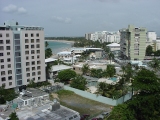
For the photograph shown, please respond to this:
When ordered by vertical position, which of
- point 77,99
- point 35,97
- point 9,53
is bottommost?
point 77,99

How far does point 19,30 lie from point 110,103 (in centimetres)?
1779

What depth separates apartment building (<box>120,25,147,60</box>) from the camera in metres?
59.3

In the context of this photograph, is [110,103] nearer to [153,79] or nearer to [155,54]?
[153,79]

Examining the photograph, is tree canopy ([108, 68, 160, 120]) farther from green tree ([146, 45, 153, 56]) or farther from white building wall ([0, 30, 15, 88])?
green tree ([146, 45, 153, 56])

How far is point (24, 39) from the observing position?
30891mm

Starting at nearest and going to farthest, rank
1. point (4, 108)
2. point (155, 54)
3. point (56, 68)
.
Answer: point (4, 108)
point (56, 68)
point (155, 54)

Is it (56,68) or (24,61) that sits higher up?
(24,61)

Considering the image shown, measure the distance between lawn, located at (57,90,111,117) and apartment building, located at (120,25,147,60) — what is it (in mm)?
35513

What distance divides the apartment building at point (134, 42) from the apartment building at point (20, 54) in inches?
1355

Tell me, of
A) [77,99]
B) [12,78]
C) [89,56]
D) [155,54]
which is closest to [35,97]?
[77,99]

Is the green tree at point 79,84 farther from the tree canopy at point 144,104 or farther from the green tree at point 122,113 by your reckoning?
the green tree at point 122,113

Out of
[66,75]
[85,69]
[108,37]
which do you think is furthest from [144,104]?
[108,37]

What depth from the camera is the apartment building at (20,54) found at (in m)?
29.2

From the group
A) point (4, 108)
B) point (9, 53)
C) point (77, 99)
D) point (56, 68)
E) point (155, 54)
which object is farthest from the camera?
point (155, 54)
